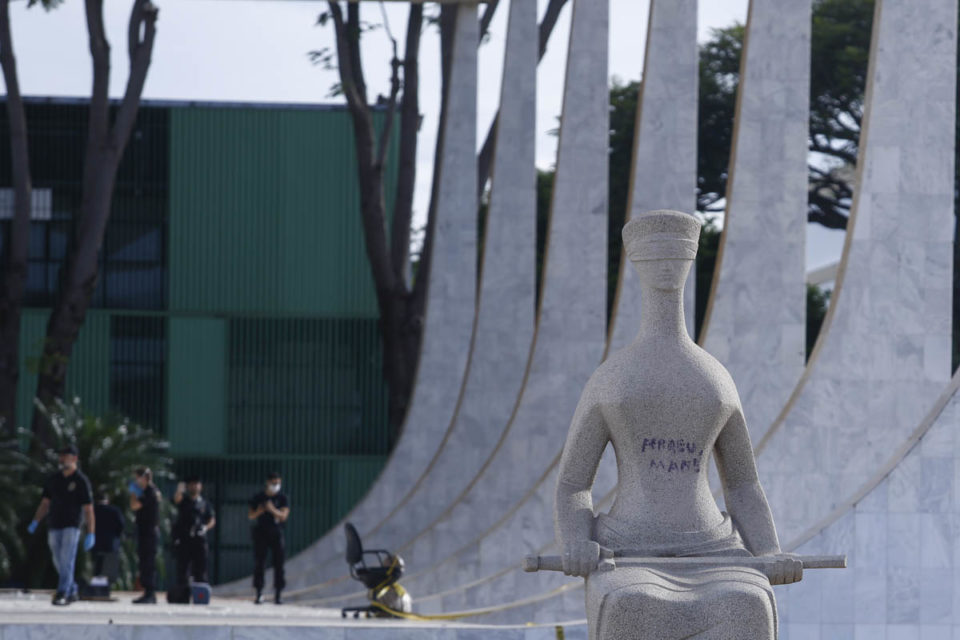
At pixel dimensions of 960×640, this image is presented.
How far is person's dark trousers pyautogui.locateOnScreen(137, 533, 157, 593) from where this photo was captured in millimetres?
18406

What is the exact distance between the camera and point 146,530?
18.4m

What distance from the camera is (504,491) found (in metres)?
20.1

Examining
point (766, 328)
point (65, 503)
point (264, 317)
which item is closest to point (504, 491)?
point (65, 503)

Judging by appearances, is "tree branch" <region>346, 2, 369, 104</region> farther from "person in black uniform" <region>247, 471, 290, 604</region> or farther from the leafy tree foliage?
"person in black uniform" <region>247, 471, 290, 604</region>

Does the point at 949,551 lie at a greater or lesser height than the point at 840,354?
lesser

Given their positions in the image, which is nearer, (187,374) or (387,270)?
(387,270)

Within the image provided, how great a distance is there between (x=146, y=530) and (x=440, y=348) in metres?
6.62

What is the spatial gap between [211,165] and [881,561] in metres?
21.3

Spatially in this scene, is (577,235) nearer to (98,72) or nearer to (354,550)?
(354,550)

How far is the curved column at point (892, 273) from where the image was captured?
12.2 metres

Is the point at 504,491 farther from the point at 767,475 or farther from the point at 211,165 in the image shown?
the point at 211,165

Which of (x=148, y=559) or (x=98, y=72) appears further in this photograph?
(x=98, y=72)

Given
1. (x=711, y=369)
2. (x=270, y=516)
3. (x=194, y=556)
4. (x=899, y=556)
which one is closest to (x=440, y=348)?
(x=270, y=516)

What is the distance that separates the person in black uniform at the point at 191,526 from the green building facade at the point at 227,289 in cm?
1207
